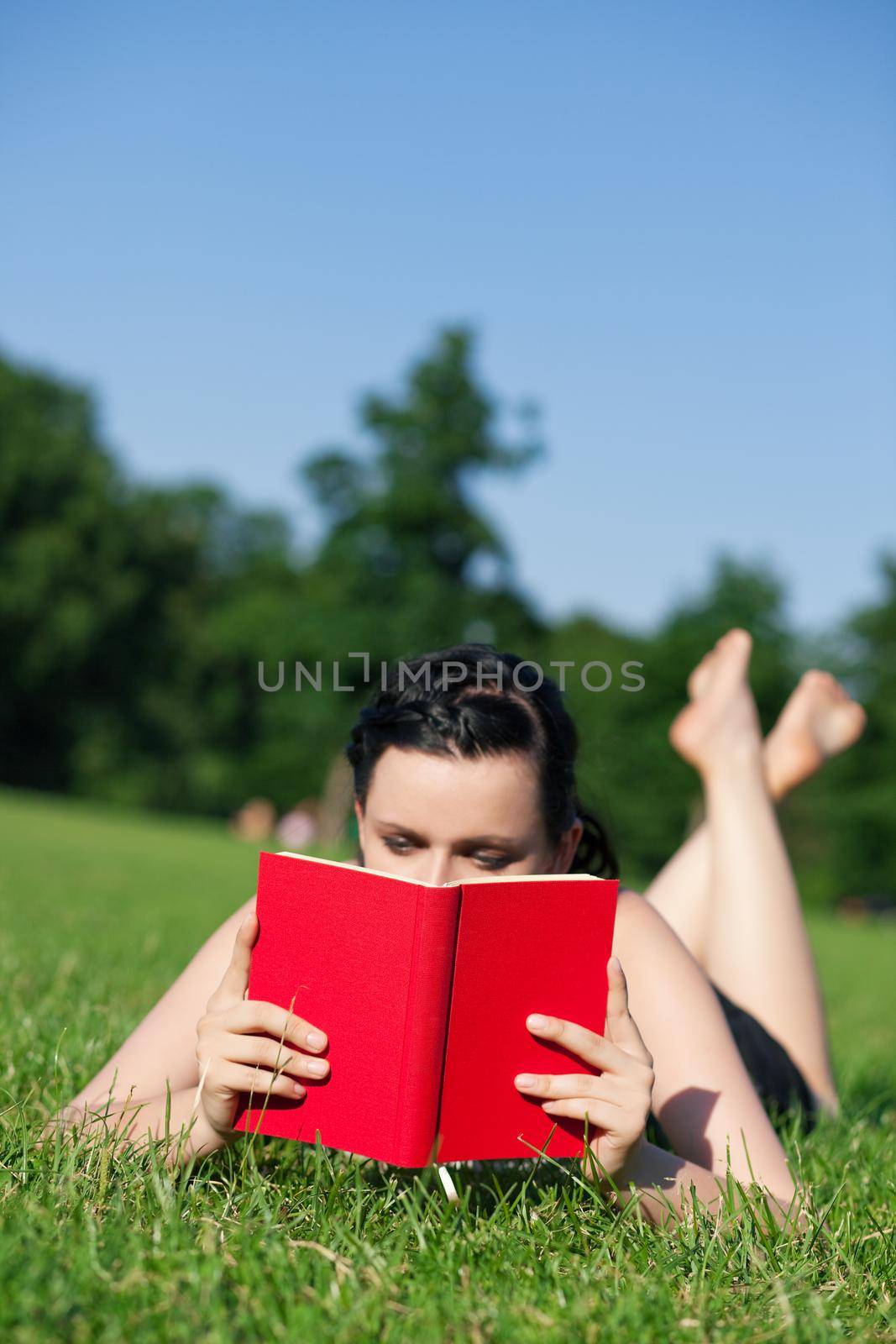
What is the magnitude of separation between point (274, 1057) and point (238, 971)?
0.54ft

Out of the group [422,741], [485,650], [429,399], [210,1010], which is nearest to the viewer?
[210,1010]

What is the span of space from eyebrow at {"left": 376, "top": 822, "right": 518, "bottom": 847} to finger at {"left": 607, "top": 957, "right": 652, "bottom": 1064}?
1.68 ft

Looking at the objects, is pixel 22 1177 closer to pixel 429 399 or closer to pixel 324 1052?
pixel 324 1052

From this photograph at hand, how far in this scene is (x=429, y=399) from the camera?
122 feet

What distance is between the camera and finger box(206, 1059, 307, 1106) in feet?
6.51

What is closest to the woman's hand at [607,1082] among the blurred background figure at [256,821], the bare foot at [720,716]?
the bare foot at [720,716]

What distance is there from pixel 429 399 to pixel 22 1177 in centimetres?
3652

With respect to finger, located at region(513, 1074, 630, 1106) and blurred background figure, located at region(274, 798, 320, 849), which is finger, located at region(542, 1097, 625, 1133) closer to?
finger, located at region(513, 1074, 630, 1106)

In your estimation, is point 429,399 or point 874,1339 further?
point 429,399

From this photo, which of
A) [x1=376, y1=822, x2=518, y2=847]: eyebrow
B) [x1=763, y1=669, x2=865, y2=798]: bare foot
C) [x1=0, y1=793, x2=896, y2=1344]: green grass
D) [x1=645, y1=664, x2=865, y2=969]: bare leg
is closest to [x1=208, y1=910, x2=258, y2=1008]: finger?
[x1=0, y1=793, x2=896, y2=1344]: green grass

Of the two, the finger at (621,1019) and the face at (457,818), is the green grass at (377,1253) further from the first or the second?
the face at (457,818)

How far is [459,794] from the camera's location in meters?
2.46

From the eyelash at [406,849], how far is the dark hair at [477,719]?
0.64 ft

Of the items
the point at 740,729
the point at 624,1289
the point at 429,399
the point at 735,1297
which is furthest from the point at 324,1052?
the point at 429,399
